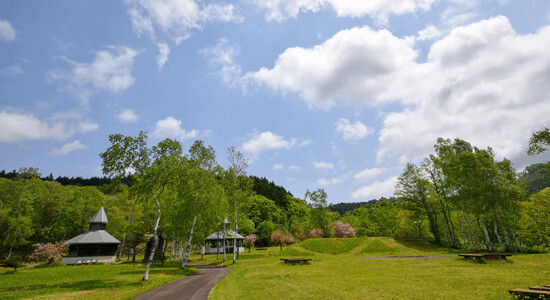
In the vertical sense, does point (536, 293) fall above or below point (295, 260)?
above

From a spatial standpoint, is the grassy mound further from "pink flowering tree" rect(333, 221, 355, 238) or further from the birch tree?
the birch tree

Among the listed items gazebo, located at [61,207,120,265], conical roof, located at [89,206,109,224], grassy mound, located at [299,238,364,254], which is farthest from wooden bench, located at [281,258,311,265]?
conical roof, located at [89,206,109,224]

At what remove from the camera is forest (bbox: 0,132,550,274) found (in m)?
22.8

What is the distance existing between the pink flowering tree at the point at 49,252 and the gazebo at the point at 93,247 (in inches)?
45.3

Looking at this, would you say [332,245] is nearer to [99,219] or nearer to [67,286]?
[67,286]

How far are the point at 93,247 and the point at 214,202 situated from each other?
97.2 ft

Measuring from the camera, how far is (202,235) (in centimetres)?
3350

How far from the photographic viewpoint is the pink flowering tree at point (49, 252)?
127 ft

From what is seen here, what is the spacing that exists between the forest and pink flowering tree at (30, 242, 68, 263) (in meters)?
A: 6.40

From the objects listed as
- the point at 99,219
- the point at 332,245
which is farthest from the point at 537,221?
the point at 99,219

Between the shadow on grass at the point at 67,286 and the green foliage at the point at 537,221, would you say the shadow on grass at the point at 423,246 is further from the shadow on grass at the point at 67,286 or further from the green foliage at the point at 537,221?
the shadow on grass at the point at 67,286

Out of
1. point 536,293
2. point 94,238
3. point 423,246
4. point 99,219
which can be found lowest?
point 423,246

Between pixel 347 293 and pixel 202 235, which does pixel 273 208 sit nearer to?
pixel 202 235

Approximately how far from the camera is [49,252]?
39.2 meters
